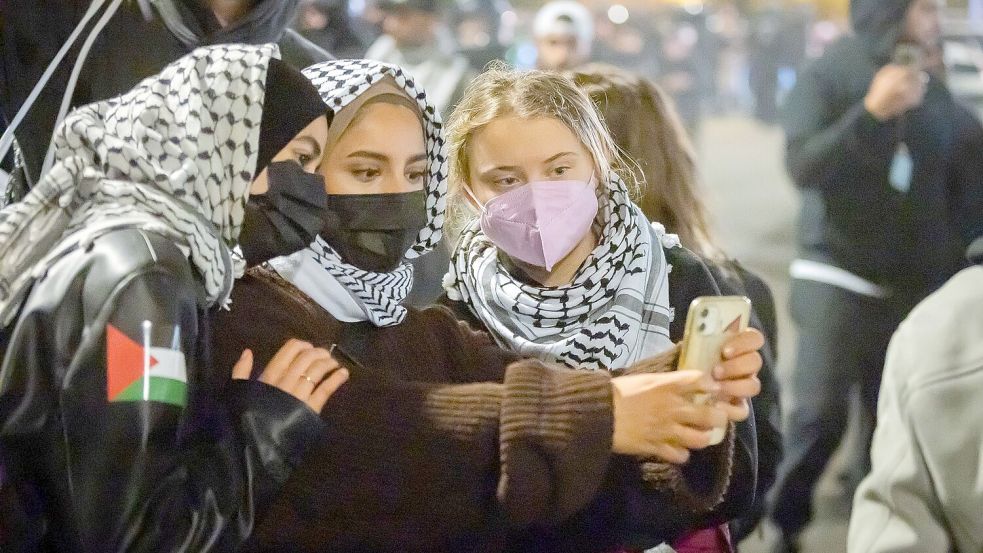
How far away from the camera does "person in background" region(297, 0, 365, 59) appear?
7.16 feet

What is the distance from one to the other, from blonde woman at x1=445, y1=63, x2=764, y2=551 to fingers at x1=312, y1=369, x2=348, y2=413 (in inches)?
12.4

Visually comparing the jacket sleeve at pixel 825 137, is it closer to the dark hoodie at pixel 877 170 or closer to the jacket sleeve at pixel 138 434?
the dark hoodie at pixel 877 170

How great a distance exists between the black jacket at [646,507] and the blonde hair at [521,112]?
7.9 inches

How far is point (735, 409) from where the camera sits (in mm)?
1806

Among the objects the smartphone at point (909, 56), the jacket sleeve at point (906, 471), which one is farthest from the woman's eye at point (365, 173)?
the smartphone at point (909, 56)

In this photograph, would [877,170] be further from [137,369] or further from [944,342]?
[137,369]

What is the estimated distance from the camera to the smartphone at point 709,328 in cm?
172

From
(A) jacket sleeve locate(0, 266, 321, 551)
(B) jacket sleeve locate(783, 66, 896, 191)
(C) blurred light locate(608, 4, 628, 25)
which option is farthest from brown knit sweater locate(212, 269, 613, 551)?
(C) blurred light locate(608, 4, 628, 25)

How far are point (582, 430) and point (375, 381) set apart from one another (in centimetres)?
30

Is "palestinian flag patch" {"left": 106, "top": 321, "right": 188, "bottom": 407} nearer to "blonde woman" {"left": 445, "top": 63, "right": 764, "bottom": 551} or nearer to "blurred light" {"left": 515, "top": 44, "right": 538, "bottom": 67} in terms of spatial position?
"blonde woman" {"left": 445, "top": 63, "right": 764, "bottom": 551}

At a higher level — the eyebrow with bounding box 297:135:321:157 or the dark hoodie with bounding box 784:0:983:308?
the eyebrow with bounding box 297:135:321:157

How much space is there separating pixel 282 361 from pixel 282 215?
0.20m

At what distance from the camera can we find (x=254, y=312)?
1.72m

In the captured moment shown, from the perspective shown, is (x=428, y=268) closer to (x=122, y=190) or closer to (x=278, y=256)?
(x=278, y=256)
